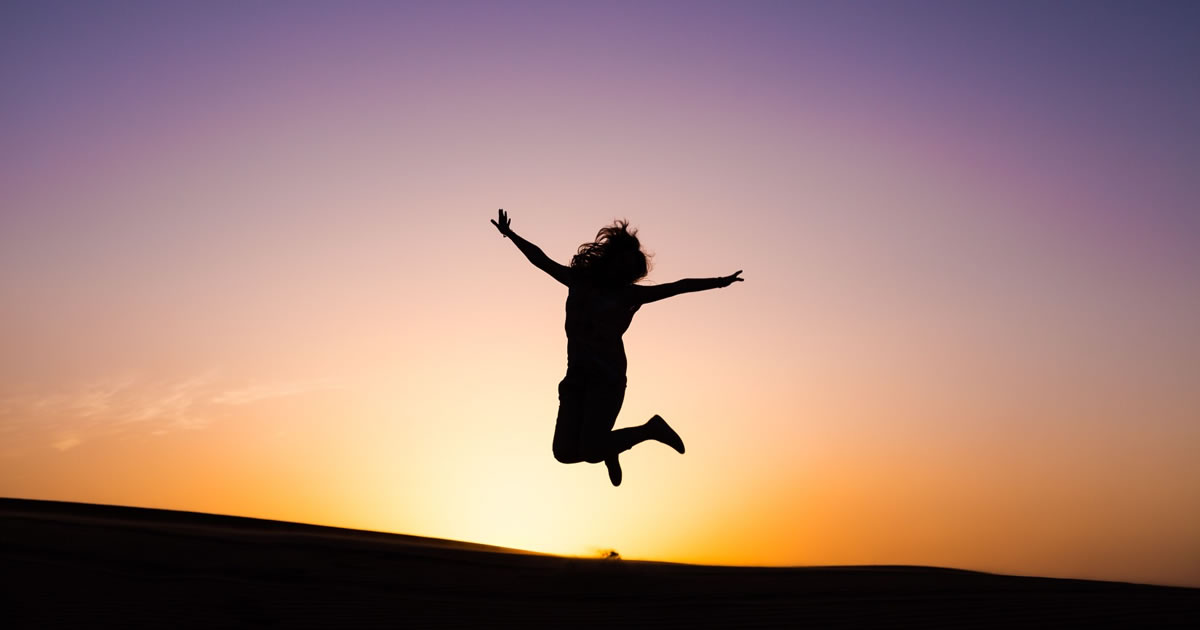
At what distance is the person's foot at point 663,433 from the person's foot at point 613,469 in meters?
0.41

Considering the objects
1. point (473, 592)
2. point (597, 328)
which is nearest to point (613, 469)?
point (597, 328)

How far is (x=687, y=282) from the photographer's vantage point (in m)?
8.43

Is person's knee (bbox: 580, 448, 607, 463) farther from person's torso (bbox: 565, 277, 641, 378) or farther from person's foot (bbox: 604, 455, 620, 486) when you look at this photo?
person's torso (bbox: 565, 277, 641, 378)

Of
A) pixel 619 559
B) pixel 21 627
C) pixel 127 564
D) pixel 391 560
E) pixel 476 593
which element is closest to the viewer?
pixel 21 627

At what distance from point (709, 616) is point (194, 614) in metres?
2.70

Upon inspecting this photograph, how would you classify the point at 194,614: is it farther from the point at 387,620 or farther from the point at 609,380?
the point at 609,380

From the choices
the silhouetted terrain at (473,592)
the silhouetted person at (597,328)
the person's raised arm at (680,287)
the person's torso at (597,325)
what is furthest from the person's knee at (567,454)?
the person's raised arm at (680,287)

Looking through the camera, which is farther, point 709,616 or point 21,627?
point 709,616

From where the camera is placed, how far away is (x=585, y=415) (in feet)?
27.4

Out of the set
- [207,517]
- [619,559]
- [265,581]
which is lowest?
[265,581]

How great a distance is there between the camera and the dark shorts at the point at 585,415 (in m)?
8.37

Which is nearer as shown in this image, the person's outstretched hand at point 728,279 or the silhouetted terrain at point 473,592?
the silhouetted terrain at point 473,592

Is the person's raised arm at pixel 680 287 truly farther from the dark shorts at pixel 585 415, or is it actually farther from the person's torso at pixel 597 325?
the dark shorts at pixel 585 415

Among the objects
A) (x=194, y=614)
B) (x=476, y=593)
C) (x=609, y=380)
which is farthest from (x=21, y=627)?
(x=609, y=380)
